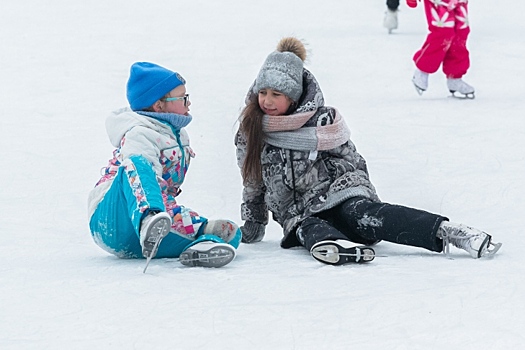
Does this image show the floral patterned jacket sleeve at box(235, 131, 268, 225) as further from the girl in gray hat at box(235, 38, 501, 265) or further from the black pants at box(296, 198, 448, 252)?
the black pants at box(296, 198, 448, 252)

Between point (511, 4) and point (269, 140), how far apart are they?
397 inches

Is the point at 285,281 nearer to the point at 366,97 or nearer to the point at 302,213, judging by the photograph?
the point at 302,213

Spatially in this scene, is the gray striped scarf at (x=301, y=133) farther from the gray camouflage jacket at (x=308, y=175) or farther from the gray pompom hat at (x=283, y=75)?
the gray pompom hat at (x=283, y=75)

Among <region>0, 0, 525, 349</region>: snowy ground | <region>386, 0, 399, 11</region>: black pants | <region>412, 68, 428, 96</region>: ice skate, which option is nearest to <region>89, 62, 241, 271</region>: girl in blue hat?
<region>0, 0, 525, 349</region>: snowy ground

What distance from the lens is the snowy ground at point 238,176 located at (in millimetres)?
2871

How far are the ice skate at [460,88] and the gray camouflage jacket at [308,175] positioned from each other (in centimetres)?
389

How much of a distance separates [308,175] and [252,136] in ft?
1.00

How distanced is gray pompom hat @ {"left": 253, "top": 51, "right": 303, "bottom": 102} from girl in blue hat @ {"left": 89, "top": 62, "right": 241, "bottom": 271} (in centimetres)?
38

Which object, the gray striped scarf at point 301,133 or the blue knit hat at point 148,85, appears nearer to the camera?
the blue knit hat at point 148,85

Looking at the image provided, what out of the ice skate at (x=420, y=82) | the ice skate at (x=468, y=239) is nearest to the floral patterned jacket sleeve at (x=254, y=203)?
the ice skate at (x=468, y=239)

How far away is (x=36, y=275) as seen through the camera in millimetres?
3637

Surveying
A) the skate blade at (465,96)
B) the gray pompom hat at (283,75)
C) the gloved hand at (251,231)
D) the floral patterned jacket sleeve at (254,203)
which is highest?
the gray pompom hat at (283,75)

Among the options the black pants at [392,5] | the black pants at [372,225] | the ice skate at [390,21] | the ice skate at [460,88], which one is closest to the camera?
the black pants at [372,225]

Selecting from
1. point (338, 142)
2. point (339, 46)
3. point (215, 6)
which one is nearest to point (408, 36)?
point (339, 46)
